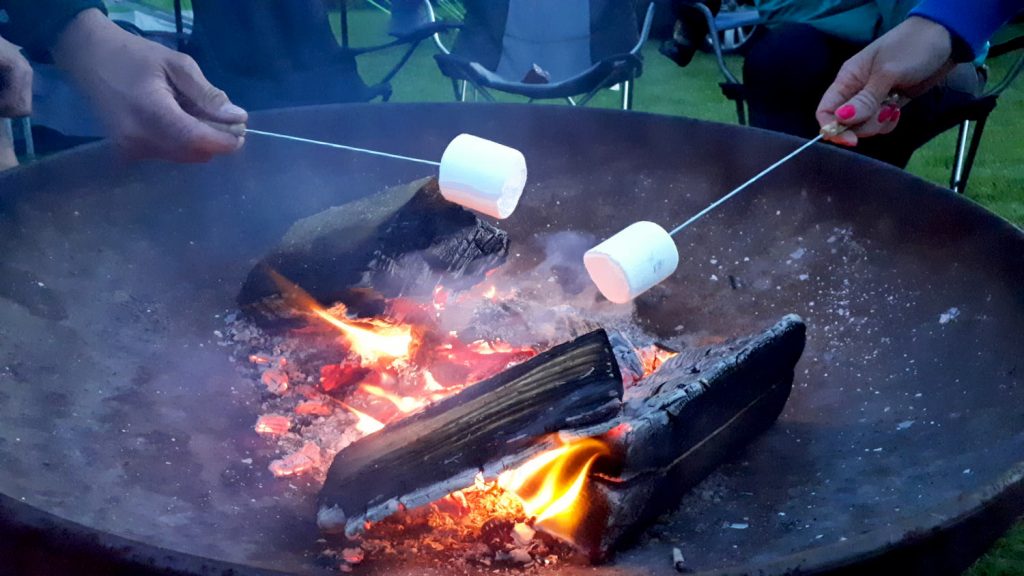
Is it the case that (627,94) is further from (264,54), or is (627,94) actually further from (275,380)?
(275,380)

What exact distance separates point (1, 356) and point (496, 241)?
1158 millimetres

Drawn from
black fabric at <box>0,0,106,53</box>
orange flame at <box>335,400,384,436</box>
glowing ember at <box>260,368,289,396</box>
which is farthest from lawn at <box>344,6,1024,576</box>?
black fabric at <box>0,0,106,53</box>

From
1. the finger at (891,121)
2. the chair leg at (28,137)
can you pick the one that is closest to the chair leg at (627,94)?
the finger at (891,121)

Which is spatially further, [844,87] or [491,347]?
[491,347]

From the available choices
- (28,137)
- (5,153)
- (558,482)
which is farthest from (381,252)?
(28,137)

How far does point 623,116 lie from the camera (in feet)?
8.46

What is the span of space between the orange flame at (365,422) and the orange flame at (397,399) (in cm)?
7

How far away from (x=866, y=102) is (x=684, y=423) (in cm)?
98

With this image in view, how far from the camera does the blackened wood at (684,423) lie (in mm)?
1378

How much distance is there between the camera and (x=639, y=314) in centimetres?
236

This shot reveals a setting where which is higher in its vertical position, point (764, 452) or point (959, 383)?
point (959, 383)

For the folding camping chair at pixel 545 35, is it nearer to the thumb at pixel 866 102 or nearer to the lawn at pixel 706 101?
the lawn at pixel 706 101

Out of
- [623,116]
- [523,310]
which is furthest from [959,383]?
[623,116]

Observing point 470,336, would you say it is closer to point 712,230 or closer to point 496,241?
point 496,241
